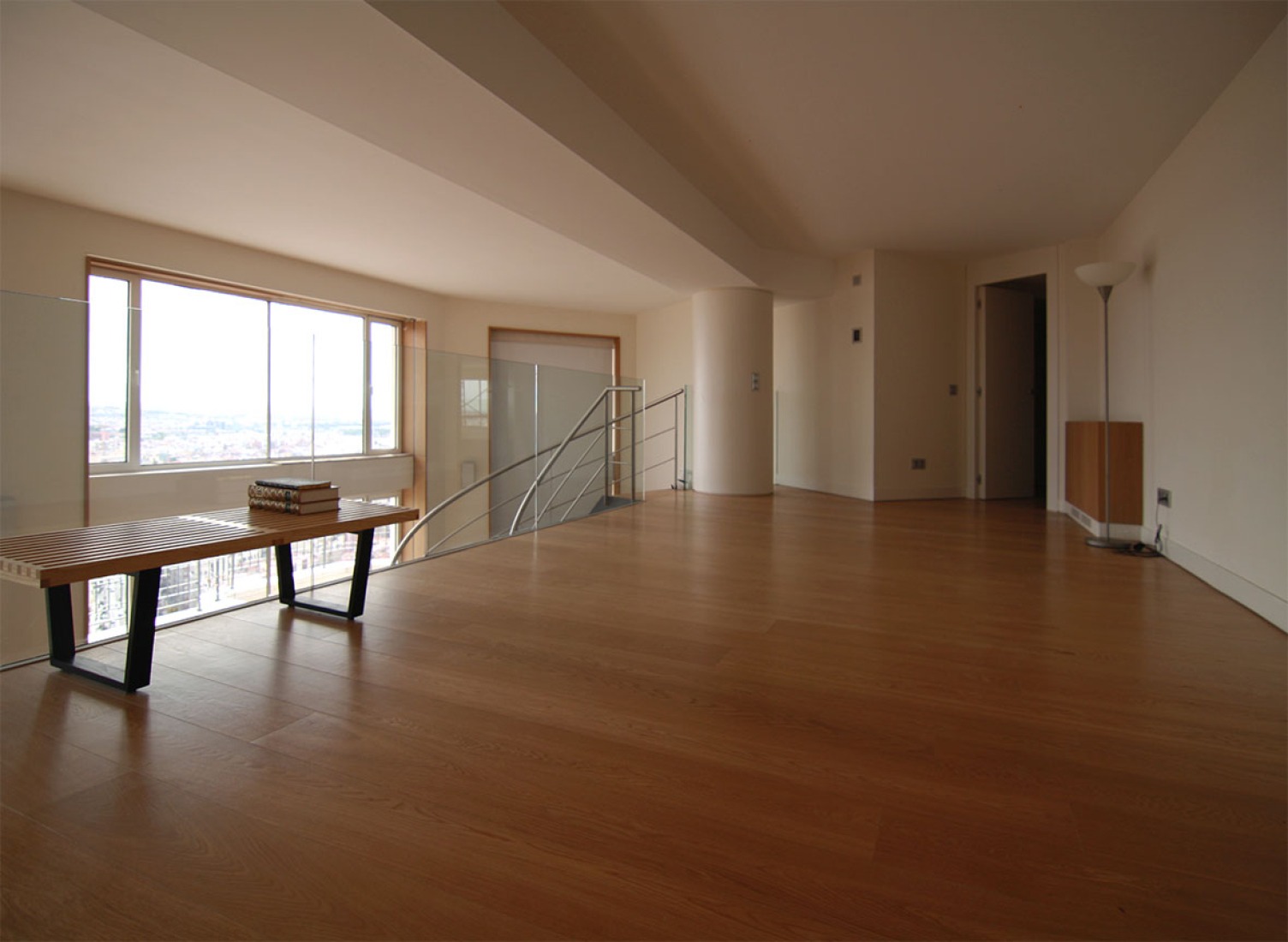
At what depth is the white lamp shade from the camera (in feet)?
14.5

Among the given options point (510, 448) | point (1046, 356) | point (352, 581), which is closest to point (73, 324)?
point (352, 581)

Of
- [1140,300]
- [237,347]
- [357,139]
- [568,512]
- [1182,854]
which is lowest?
[1182,854]

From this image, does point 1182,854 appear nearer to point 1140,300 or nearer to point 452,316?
point 1140,300

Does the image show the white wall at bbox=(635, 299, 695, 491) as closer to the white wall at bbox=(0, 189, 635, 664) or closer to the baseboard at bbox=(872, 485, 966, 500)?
the white wall at bbox=(0, 189, 635, 664)

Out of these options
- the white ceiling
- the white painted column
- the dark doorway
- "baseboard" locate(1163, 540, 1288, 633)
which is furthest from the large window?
the dark doorway

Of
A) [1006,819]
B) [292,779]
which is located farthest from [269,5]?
[1006,819]

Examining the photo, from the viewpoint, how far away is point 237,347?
3.08 meters

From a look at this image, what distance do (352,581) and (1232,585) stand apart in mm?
3860

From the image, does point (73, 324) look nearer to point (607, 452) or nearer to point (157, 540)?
point (157, 540)

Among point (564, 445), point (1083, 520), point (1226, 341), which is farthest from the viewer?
point (564, 445)

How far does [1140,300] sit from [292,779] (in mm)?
5469

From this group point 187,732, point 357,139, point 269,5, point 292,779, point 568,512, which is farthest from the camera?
point 568,512

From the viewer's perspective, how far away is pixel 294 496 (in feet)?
8.09

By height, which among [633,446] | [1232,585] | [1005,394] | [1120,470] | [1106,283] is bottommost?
[1232,585]
